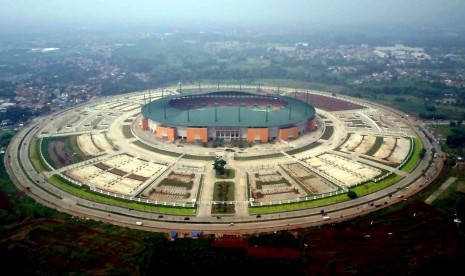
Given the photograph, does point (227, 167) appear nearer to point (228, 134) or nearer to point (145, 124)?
point (228, 134)

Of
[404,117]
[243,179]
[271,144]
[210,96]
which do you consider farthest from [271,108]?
[243,179]

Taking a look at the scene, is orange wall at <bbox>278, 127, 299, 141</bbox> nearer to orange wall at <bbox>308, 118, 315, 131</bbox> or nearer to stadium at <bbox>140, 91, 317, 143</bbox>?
stadium at <bbox>140, 91, 317, 143</bbox>

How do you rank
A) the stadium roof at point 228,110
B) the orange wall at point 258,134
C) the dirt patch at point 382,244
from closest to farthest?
the dirt patch at point 382,244 → the orange wall at point 258,134 → the stadium roof at point 228,110

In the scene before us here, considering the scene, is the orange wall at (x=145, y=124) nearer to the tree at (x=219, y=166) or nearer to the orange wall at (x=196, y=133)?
the orange wall at (x=196, y=133)

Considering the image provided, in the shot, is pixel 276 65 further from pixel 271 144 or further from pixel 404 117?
pixel 271 144

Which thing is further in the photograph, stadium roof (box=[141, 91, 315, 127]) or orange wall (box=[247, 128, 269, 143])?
stadium roof (box=[141, 91, 315, 127])

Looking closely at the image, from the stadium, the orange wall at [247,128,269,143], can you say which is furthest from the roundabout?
the stadium

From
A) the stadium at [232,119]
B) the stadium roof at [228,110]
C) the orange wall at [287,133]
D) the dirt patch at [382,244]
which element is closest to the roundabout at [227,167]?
the orange wall at [287,133]
